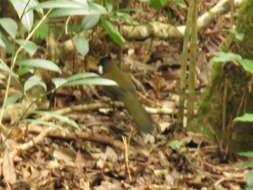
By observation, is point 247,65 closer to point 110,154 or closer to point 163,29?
point 110,154

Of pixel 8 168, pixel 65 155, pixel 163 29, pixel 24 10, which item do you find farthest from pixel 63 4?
pixel 163 29

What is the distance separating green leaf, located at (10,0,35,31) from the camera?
Result: 2.20 meters

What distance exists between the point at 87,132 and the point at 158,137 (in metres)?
0.54

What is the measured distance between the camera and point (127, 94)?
443cm

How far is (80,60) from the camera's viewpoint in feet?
16.9

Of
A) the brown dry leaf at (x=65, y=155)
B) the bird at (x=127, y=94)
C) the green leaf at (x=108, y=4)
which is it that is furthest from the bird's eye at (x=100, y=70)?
the brown dry leaf at (x=65, y=155)

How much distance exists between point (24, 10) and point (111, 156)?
179cm

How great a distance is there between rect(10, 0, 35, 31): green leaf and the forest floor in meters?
1.09

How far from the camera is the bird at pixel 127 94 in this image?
166 inches

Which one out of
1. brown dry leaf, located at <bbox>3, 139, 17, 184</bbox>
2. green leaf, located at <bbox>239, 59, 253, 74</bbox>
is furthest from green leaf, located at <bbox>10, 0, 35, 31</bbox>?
green leaf, located at <bbox>239, 59, 253, 74</bbox>

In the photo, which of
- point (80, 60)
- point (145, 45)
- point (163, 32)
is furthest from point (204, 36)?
point (80, 60)

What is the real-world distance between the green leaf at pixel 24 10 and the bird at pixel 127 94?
202 cm

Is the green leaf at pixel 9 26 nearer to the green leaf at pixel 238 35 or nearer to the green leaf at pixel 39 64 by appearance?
the green leaf at pixel 39 64

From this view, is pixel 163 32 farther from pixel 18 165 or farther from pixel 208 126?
pixel 18 165
